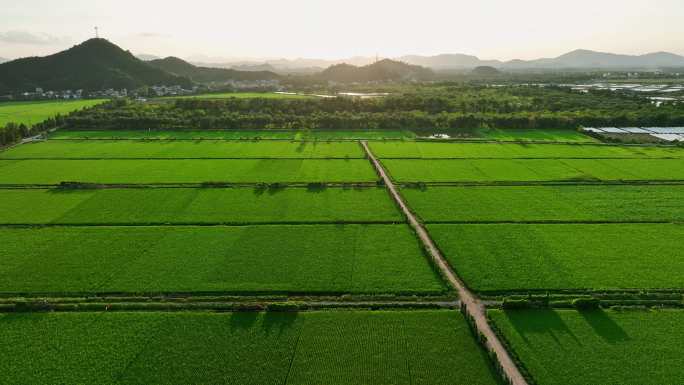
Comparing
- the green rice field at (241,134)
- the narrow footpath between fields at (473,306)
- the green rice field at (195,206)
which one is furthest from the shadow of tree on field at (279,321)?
the green rice field at (241,134)

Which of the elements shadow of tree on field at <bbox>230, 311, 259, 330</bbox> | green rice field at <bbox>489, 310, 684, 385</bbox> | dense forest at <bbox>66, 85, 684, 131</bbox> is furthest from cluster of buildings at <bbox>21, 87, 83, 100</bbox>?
green rice field at <bbox>489, 310, 684, 385</bbox>

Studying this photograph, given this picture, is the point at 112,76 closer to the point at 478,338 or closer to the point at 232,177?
the point at 232,177

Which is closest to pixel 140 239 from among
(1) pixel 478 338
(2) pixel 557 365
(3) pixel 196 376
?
(3) pixel 196 376

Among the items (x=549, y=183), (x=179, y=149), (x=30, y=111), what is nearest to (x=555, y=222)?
(x=549, y=183)

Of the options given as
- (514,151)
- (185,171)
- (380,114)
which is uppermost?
(380,114)

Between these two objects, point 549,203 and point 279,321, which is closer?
point 279,321

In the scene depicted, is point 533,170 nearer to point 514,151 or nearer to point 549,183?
point 549,183
